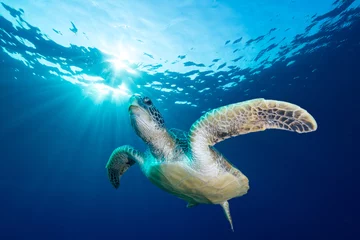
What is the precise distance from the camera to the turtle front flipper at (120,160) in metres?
4.09

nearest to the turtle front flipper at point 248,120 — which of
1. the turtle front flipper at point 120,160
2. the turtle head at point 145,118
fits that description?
the turtle head at point 145,118

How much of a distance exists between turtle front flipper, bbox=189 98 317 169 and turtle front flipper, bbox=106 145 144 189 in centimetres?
161

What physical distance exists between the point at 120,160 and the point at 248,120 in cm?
300

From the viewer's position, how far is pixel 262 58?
1223 centimetres

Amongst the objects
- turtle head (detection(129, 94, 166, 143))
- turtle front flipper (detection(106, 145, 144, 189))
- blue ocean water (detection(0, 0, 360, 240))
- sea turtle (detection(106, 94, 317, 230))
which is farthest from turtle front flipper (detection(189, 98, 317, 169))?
blue ocean water (detection(0, 0, 360, 240))

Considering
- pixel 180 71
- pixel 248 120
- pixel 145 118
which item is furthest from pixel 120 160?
pixel 180 71

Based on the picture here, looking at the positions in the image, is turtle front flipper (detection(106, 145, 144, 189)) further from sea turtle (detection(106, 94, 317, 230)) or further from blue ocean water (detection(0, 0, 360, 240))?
blue ocean water (detection(0, 0, 360, 240))

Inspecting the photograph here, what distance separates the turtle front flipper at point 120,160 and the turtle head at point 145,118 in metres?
0.91

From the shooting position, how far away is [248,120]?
2.51 metres

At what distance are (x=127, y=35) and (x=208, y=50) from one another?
415 cm

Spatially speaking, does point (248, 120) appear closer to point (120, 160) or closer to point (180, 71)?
point (120, 160)

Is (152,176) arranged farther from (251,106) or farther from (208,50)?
(208,50)

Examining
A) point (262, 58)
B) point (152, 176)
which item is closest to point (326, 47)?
point (262, 58)

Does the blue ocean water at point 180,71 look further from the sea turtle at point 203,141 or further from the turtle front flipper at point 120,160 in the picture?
the sea turtle at point 203,141
